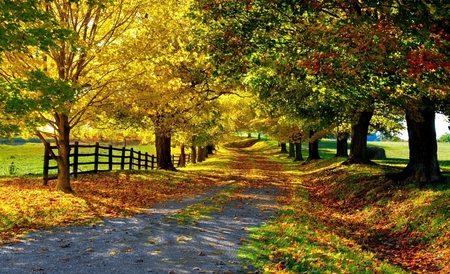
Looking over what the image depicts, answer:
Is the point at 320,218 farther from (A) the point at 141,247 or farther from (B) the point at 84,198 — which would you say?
(B) the point at 84,198

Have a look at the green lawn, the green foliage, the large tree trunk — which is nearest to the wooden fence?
the green lawn

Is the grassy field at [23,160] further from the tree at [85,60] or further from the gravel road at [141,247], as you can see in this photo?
the gravel road at [141,247]

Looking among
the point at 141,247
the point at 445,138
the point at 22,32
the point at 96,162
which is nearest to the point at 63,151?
the point at 96,162

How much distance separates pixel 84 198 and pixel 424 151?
12.2 m

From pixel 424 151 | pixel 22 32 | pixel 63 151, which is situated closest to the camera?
pixel 22 32

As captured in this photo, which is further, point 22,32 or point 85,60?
point 85,60

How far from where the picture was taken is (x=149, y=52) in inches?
599

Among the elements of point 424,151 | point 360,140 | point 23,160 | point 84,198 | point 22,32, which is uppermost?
point 22,32

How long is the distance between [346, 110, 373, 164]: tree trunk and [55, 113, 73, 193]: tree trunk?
54.3 feet

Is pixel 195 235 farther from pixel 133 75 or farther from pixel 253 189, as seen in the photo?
pixel 253 189

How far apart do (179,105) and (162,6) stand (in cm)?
736

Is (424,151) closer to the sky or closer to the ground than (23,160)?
closer to the sky

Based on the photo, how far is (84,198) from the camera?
48.5 ft

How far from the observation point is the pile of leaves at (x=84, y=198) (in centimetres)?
1094
